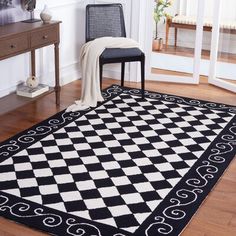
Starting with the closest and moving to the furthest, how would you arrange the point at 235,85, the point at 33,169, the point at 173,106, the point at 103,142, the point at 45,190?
the point at 45,190
the point at 33,169
the point at 103,142
the point at 173,106
the point at 235,85

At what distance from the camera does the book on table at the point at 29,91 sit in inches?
175

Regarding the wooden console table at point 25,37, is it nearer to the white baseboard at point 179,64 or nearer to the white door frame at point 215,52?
the white baseboard at point 179,64

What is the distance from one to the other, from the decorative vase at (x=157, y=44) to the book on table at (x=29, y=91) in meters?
1.49

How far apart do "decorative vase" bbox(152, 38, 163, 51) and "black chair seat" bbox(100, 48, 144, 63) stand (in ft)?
2.07

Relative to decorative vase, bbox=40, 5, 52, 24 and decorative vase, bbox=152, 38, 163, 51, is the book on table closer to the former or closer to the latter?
decorative vase, bbox=40, 5, 52, 24

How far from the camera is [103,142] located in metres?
4.01

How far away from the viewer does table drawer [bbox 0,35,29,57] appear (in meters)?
3.90

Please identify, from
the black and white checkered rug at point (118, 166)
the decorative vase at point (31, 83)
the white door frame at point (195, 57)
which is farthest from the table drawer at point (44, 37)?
the white door frame at point (195, 57)

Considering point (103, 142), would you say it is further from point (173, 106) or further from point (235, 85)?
point (235, 85)

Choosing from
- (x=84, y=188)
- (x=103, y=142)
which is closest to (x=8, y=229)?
(x=84, y=188)

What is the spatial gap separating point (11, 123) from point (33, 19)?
0.96 meters

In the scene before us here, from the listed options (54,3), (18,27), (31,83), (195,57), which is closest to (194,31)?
(195,57)

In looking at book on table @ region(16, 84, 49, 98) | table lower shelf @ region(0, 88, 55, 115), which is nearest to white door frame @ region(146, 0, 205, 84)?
book on table @ region(16, 84, 49, 98)

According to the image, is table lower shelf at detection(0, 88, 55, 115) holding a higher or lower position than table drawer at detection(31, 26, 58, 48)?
lower
